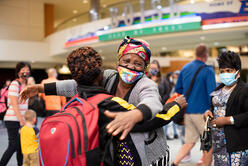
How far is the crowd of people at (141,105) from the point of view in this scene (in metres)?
1.26

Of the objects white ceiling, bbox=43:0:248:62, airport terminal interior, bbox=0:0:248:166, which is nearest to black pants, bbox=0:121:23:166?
airport terminal interior, bbox=0:0:248:166

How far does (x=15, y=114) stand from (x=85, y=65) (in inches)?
95.3

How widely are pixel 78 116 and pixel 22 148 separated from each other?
95.2 inches

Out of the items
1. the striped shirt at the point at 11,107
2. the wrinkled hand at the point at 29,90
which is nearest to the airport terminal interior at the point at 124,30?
the striped shirt at the point at 11,107

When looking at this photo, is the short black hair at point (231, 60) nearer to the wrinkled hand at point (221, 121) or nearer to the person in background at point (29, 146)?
the wrinkled hand at point (221, 121)

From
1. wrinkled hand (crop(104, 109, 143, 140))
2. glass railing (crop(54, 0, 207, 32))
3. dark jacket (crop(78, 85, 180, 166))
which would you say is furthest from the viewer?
glass railing (crop(54, 0, 207, 32))

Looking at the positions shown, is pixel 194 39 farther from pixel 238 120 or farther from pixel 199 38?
pixel 238 120

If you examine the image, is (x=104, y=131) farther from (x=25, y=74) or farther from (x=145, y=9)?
(x=145, y=9)

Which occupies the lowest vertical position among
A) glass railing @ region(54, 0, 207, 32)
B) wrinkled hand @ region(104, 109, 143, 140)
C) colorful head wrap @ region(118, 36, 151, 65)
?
wrinkled hand @ region(104, 109, 143, 140)

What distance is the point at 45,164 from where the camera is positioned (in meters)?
1.21

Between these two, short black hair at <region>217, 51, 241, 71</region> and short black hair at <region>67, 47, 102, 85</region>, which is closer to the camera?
short black hair at <region>67, 47, 102, 85</region>

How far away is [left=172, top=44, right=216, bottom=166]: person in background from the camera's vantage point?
3.43m

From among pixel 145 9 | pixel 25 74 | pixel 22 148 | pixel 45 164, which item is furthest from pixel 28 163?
pixel 145 9

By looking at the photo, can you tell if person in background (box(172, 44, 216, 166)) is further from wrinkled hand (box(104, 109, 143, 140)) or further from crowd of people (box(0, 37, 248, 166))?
wrinkled hand (box(104, 109, 143, 140))
